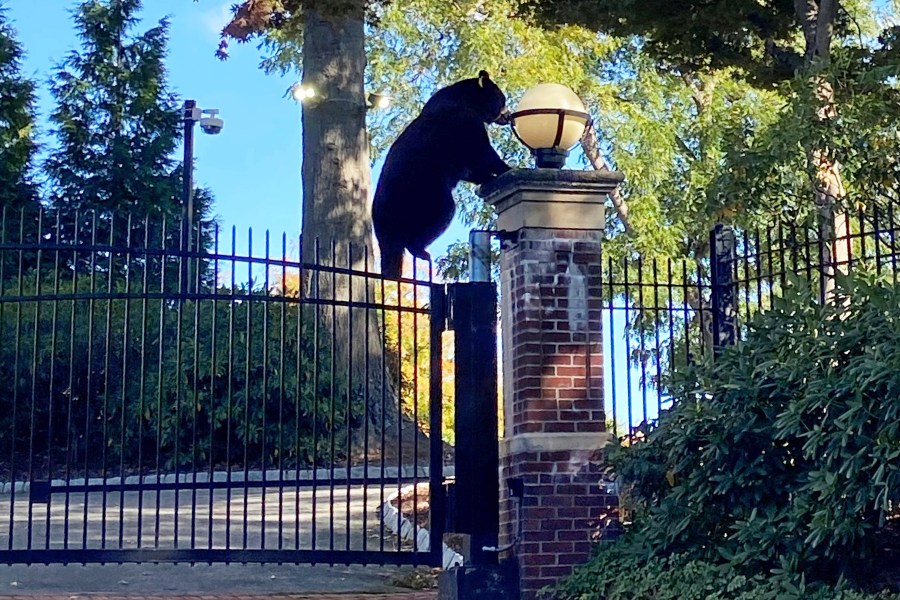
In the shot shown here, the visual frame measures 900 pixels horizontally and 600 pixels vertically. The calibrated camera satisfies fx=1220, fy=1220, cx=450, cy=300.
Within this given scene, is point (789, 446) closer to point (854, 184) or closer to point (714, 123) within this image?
point (854, 184)

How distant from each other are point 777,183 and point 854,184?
0.62 m

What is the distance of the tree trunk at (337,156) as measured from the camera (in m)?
13.2

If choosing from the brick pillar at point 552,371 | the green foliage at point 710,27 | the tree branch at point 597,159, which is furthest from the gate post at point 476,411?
the tree branch at point 597,159

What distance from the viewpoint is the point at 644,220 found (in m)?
18.5

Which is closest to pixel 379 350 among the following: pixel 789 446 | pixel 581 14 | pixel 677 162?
pixel 581 14

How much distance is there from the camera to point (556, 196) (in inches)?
266

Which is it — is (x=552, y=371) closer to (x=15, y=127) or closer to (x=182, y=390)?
(x=182, y=390)

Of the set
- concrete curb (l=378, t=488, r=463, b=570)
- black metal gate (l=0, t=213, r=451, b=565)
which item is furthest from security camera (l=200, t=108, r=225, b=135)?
concrete curb (l=378, t=488, r=463, b=570)

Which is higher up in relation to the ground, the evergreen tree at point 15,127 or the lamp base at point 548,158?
the evergreen tree at point 15,127

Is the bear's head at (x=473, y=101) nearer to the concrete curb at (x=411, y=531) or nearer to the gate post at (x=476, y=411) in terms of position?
the gate post at (x=476, y=411)

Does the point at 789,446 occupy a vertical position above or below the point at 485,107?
below

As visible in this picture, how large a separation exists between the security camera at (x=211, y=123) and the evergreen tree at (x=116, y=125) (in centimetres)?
404

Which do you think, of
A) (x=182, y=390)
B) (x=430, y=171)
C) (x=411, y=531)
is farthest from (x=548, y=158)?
(x=182, y=390)

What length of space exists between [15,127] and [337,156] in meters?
9.61
